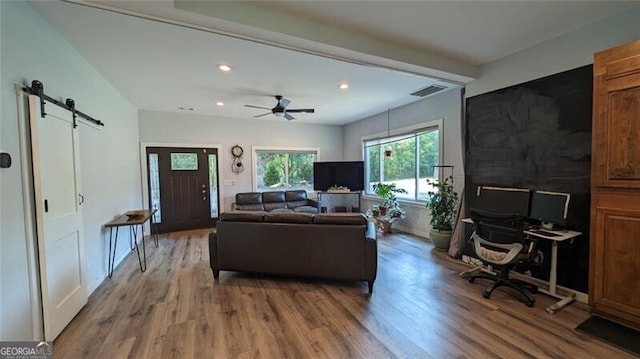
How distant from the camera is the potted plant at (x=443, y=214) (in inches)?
173

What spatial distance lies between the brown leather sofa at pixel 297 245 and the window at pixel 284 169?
3686mm

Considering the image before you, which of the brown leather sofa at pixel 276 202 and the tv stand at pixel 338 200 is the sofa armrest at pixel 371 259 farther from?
the tv stand at pixel 338 200

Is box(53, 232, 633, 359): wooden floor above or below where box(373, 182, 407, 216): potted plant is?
below

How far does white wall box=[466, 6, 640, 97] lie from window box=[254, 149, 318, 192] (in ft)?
15.3

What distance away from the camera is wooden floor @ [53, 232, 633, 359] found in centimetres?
206

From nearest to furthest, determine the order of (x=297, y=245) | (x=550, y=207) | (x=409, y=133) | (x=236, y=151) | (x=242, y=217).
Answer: (x=550, y=207) → (x=297, y=245) → (x=242, y=217) → (x=409, y=133) → (x=236, y=151)

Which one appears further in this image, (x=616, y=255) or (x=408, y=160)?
(x=408, y=160)

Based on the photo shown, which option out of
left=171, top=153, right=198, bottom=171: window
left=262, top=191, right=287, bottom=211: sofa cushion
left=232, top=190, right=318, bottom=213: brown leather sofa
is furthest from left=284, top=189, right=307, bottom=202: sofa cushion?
left=171, top=153, right=198, bottom=171: window

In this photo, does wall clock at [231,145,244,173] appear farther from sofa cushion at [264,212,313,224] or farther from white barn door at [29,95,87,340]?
white barn door at [29,95,87,340]

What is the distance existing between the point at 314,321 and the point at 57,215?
7.92 ft

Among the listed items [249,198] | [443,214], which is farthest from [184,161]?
[443,214]

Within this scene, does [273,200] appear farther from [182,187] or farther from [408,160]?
[408,160]

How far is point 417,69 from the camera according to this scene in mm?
3348

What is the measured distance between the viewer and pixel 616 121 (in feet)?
7.29
